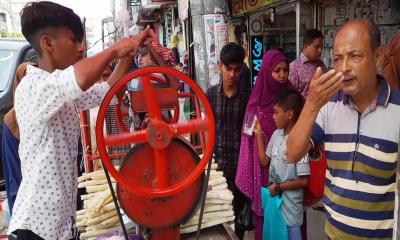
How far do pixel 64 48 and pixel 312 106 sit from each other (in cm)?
100

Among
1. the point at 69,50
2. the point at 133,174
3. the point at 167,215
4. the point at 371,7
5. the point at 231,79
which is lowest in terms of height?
the point at 167,215

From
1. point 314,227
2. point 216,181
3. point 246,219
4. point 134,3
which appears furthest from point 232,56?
point 134,3

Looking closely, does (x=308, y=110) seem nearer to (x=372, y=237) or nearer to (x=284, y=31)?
(x=372, y=237)

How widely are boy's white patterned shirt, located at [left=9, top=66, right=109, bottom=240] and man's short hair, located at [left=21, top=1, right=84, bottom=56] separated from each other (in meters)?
0.14

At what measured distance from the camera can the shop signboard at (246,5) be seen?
560cm

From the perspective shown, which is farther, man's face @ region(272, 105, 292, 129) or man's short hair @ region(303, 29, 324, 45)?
man's short hair @ region(303, 29, 324, 45)

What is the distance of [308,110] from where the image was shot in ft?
4.18

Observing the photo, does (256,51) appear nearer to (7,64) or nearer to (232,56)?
(232,56)

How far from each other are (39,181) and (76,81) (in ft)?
1.58

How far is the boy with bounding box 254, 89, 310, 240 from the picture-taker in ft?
7.39

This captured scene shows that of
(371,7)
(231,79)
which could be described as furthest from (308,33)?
(231,79)

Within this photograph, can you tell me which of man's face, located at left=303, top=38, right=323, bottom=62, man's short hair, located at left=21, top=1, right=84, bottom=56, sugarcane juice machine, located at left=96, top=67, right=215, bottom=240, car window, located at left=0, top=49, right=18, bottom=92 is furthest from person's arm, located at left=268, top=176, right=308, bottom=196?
car window, located at left=0, top=49, right=18, bottom=92

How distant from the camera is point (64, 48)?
1.38 meters

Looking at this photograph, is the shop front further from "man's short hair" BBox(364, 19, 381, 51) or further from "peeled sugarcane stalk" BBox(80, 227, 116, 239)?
"peeled sugarcane stalk" BBox(80, 227, 116, 239)
